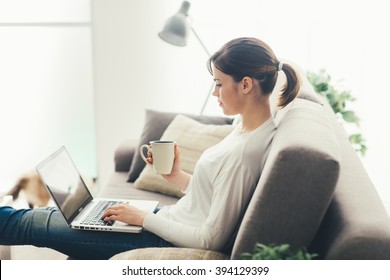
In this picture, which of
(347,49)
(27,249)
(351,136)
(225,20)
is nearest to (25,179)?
(27,249)

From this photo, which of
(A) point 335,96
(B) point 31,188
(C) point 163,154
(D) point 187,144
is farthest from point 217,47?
(C) point 163,154

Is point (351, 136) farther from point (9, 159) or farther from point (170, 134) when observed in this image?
point (9, 159)

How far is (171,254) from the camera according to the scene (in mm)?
1261

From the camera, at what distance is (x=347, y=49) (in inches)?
130

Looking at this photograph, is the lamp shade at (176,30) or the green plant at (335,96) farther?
the green plant at (335,96)

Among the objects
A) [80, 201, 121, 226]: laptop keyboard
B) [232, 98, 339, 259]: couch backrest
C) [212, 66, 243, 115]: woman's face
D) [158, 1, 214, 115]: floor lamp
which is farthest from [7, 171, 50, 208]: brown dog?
[232, 98, 339, 259]: couch backrest

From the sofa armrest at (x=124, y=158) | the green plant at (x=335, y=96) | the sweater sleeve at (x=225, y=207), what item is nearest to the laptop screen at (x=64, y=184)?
the sweater sleeve at (x=225, y=207)

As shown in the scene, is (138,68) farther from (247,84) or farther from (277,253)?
(277,253)

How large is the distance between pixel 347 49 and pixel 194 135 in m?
1.49

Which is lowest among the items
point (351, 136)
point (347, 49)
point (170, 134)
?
point (351, 136)

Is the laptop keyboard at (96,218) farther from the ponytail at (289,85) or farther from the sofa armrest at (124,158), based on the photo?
the sofa armrest at (124,158)

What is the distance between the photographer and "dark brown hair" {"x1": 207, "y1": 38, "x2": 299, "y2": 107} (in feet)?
4.42

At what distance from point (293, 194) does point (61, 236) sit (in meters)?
0.76

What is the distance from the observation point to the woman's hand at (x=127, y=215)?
4.65ft
